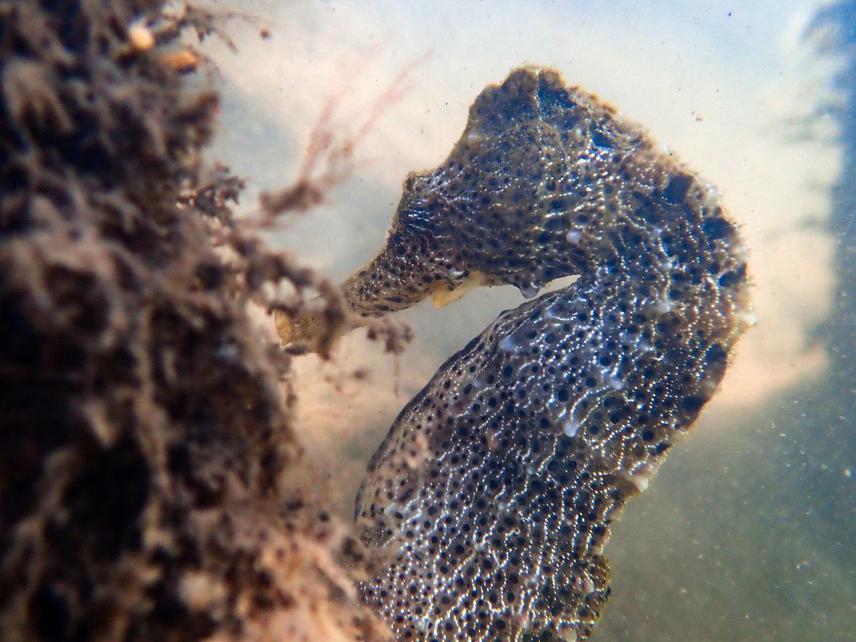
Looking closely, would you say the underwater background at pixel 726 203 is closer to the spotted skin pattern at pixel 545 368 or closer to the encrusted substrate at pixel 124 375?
the spotted skin pattern at pixel 545 368

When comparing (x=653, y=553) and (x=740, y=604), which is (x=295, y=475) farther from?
(x=740, y=604)

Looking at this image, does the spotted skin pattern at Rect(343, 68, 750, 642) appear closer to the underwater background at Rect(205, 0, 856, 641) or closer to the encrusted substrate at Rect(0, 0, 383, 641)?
the underwater background at Rect(205, 0, 856, 641)

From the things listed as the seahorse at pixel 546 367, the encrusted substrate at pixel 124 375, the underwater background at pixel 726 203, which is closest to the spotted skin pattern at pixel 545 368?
the seahorse at pixel 546 367

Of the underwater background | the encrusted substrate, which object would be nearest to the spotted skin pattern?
the underwater background

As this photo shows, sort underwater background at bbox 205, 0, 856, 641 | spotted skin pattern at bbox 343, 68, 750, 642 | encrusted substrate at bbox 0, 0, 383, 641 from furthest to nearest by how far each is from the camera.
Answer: underwater background at bbox 205, 0, 856, 641 → spotted skin pattern at bbox 343, 68, 750, 642 → encrusted substrate at bbox 0, 0, 383, 641

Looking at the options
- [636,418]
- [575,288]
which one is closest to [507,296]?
[575,288]
